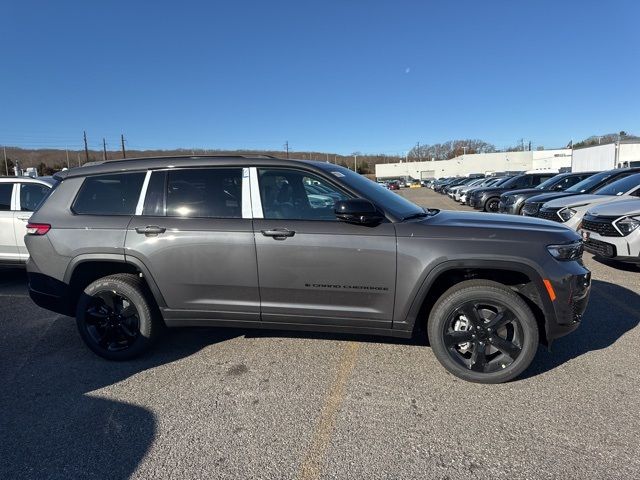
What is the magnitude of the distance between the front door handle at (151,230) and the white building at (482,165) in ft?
291

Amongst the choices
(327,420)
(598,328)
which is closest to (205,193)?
(327,420)

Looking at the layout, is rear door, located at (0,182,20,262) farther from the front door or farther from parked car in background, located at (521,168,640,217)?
parked car in background, located at (521,168,640,217)

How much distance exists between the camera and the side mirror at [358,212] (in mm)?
3055

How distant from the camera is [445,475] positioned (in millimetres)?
2221

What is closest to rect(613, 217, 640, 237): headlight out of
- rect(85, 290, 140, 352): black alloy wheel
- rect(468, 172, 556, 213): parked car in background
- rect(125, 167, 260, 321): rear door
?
rect(125, 167, 260, 321): rear door

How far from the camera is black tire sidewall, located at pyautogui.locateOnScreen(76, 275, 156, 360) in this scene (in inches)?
140

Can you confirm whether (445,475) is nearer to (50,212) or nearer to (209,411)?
(209,411)

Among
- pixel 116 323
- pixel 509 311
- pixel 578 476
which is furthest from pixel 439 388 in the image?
pixel 116 323

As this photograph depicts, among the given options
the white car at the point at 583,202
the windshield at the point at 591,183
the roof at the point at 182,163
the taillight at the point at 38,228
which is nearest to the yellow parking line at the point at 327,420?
the roof at the point at 182,163

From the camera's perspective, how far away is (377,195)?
353cm

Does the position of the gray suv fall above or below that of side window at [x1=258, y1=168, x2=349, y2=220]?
below

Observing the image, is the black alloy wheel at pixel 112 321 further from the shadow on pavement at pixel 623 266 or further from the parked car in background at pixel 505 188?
the parked car in background at pixel 505 188

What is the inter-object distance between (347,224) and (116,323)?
233cm

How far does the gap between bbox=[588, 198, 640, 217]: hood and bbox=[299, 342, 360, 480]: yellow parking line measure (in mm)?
5205
